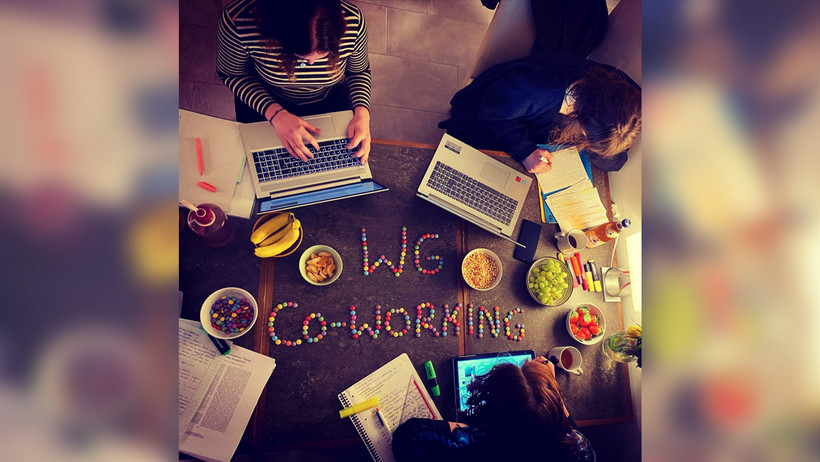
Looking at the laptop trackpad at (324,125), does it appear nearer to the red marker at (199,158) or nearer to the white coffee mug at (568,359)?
the red marker at (199,158)

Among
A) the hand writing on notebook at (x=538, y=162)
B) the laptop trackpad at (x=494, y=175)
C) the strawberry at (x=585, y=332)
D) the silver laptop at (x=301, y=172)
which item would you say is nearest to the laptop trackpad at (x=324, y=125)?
the silver laptop at (x=301, y=172)

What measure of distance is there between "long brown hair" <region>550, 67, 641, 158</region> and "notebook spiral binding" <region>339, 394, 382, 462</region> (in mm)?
1161

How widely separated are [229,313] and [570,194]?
120 centimetres

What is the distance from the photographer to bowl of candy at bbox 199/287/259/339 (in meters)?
1.12

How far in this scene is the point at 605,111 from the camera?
1.32 metres

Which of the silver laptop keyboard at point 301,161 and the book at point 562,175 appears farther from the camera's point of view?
the book at point 562,175

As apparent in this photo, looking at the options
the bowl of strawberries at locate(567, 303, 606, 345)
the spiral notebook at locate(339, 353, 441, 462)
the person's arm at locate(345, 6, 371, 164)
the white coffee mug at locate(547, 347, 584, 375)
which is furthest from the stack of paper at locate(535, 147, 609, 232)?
the spiral notebook at locate(339, 353, 441, 462)

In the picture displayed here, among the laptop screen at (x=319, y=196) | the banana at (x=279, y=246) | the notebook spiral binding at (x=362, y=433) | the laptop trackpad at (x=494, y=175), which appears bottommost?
the notebook spiral binding at (x=362, y=433)

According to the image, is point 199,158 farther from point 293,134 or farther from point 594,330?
point 594,330

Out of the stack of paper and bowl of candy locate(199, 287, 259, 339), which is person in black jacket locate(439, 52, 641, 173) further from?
bowl of candy locate(199, 287, 259, 339)
